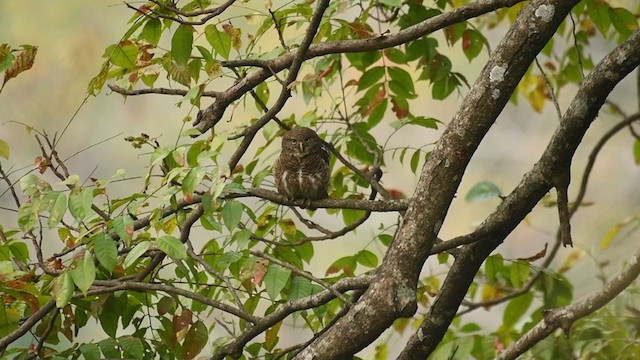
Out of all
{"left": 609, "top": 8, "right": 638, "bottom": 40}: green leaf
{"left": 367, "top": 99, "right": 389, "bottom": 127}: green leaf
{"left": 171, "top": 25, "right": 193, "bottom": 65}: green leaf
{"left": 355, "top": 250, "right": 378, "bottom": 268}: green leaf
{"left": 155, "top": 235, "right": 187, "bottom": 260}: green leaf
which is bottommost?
{"left": 155, "top": 235, "right": 187, "bottom": 260}: green leaf

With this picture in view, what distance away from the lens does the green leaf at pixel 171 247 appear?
2.19 metres

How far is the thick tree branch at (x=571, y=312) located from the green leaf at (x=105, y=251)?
1.07m

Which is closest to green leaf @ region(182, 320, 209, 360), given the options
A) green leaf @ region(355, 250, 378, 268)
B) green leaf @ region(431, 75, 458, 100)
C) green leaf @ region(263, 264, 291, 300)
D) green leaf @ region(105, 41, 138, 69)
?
green leaf @ region(263, 264, 291, 300)

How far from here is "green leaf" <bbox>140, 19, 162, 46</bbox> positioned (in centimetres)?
279

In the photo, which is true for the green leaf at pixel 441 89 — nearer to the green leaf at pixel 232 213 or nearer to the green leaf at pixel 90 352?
the green leaf at pixel 232 213

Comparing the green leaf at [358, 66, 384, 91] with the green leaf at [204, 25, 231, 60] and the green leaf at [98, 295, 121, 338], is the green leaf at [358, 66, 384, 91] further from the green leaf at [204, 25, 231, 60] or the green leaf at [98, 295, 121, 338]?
the green leaf at [98, 295, 121, 338]

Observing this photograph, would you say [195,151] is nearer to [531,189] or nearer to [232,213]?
[232,213]

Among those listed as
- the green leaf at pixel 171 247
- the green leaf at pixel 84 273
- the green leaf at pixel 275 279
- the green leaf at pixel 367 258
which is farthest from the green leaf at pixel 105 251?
the green leaf at pixel 367 258

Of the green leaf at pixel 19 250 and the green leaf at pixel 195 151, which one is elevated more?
the green leaf at pixel 195 151

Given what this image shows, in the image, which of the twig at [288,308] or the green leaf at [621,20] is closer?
the twig at [288,308]

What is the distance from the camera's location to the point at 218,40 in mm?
2834

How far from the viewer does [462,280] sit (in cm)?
268

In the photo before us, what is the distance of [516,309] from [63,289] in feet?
6.79

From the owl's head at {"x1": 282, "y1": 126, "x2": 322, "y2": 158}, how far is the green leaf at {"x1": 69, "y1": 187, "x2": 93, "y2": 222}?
1.45 metres
